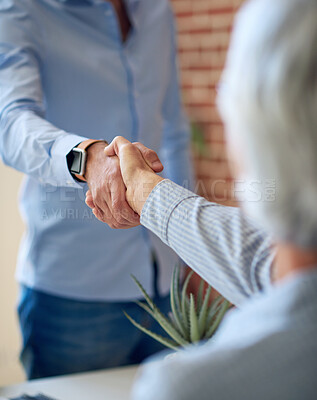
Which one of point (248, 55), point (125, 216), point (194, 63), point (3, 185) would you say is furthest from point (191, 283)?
point (194, 63)

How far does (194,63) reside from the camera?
240 cm

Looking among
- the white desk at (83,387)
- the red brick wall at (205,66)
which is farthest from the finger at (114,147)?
the red brick wall at (205,66)

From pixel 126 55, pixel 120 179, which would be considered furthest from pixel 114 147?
pixel 126 55

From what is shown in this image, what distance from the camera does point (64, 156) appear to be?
888mm

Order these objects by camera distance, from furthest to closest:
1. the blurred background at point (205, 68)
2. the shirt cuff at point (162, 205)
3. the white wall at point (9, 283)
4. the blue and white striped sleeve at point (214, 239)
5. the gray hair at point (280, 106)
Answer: the blurred background at point (205, 68) < the white wall at point (9, 283) < the shirt cuff at point (162, 205) < the blue and white striped sleeve at point (214, 239) < the gray hair at point (280, 106)

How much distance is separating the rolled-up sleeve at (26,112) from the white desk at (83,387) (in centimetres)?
43

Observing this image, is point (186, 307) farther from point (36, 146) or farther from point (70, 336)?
point (70, 336)

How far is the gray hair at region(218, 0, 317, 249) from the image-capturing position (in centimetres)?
43

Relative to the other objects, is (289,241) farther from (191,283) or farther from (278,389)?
(191,283)

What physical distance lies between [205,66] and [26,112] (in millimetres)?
1566

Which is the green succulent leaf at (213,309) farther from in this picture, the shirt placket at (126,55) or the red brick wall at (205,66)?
the red brick wall at (205,66)

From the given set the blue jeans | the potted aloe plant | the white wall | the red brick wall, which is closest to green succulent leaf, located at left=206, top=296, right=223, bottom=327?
the potted aloe plant

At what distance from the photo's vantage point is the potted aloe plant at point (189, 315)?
2.64ft

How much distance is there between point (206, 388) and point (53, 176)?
1.89ft
